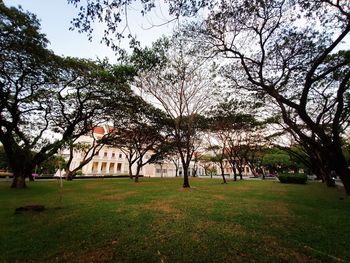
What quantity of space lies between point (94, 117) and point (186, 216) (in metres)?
16.3

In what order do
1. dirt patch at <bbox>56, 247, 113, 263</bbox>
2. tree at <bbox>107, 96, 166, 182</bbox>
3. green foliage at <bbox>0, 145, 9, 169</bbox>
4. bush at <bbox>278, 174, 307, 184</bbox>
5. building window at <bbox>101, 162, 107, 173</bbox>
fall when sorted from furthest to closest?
building window at <bbox>101, 162, 107, 173</bbox> → green foliage at <bbox>0, 145, 9, 169</bbox> → bush at <bbox>278, 174, 307, 184</bbox> → tree at <bbox>107, 96, 166, 182</bbox> → dirt patch at <bbox>56, 247, 113, 263</bbox>

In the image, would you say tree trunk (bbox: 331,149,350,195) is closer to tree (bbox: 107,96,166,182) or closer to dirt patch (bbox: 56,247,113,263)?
dirt patch (bbox: 56,247,113,263)

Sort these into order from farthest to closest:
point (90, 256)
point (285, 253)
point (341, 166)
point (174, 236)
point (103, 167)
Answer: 1. point (103, 167)
2. point (341, 166)
3. point (174, 236)
4. point (285, 253)
5. point (90, 256)

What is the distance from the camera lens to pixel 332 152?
7.87 meters

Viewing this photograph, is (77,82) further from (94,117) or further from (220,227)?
(220,227)

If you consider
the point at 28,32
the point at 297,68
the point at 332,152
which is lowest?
the point at 332,152

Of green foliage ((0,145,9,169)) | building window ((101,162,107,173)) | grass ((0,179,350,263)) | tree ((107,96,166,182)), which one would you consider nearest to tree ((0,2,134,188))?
tree ((107,96,166,182))

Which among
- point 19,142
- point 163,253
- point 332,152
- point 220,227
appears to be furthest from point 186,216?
point 19,142

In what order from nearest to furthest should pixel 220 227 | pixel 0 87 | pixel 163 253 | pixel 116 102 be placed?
pixel 163 253, pixel 220 227, pixel 0 87, pixel 116 102

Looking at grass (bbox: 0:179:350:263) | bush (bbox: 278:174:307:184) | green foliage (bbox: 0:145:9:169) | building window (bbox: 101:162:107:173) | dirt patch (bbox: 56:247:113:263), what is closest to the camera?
dirt patch (bbox: 56:247:113:263)

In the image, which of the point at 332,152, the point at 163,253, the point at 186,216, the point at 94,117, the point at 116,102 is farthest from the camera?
the point at 94,117

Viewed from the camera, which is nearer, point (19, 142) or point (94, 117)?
point (19, 142)

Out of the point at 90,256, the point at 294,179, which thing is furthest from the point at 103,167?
the point at 90,256

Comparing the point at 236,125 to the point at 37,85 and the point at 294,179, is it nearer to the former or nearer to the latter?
the point at 294,179
